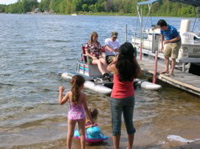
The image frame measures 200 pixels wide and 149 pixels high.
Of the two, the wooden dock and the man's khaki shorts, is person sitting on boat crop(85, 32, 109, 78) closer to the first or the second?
the wooden dock

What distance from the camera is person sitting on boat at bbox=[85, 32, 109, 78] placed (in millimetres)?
10312

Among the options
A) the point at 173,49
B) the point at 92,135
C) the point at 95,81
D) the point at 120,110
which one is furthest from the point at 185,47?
the point at 120,110

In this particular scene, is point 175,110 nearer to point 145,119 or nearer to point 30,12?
point 145,119

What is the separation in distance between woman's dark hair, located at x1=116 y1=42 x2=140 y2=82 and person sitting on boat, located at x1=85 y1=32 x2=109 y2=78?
5.39 metres

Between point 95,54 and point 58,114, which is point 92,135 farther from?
point 95,54

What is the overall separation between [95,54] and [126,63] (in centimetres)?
579

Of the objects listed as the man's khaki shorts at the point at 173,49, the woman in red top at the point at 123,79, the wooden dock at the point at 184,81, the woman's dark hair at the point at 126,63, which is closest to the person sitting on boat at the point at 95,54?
the wooden dock at the point at 184,81

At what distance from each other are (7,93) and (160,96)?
4.83m

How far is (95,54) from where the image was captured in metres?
10.6

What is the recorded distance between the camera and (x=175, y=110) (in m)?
8.63

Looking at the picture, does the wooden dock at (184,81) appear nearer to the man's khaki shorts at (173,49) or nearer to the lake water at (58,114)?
the lake water at (58,114)

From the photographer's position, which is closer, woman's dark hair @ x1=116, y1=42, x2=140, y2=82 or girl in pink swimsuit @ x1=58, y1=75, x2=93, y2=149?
woman's dark hair @ x1=116, y1=42, x2=140, y2=82

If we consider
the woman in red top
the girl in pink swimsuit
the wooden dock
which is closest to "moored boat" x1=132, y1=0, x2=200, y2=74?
the wooden dock

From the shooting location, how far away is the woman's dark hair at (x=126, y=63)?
4863 millimetres
